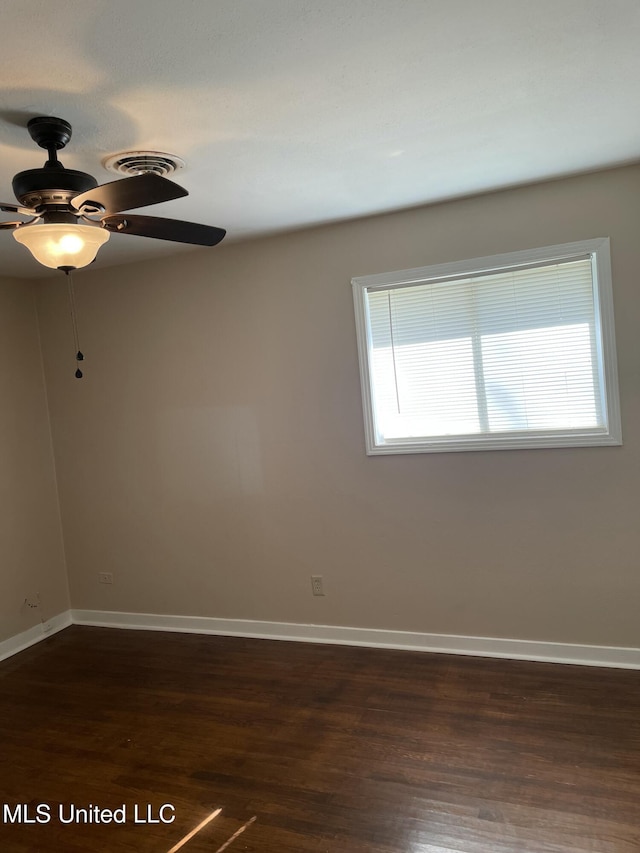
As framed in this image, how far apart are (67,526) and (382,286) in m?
2.89

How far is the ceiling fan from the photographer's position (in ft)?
5.60

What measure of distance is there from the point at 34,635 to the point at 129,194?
3577 mm

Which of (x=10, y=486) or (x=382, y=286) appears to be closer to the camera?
(x=382, y=286)

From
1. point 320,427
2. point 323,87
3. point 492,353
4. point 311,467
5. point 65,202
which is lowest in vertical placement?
point 311,467

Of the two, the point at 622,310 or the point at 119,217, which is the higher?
the point at 119,217

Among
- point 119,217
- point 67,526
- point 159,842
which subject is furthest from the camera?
point 67,526

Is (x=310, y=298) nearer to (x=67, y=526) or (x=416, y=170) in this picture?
(x=416, y=170)

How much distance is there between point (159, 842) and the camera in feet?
7.11

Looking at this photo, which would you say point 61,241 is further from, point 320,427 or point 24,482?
point 24,482

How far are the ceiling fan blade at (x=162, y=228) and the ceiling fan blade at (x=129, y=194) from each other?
0.51ft

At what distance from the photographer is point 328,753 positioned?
2.58 meters

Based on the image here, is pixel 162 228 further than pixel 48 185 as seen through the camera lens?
Yes

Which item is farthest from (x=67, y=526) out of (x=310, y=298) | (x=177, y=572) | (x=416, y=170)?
(x=416, y=170)

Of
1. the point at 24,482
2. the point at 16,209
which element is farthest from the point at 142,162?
the point at 24,482
